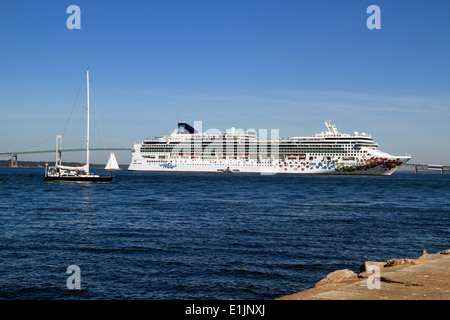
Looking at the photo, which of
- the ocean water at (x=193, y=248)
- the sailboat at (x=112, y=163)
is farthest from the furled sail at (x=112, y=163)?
the ocean water at (x=193, y=248)

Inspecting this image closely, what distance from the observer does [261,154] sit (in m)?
89.2

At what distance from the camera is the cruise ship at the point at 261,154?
81.6m

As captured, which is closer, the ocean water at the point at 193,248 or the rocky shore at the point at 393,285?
the rocky shore at the point at 393,285

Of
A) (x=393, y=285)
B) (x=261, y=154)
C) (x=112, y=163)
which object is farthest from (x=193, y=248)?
(x=112, y=163)

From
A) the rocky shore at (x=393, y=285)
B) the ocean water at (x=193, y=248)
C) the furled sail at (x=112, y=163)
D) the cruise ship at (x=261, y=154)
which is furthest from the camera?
the furled sail at (x=112, y=163)

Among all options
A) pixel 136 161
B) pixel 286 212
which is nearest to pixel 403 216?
pixel 286 212

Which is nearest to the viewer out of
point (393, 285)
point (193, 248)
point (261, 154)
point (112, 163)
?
point (393, 285)

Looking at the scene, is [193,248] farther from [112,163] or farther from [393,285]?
[112,163]

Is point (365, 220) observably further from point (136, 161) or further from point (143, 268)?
point (136, 161)

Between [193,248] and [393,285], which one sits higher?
[393,285]

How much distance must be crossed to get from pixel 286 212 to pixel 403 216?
586cm

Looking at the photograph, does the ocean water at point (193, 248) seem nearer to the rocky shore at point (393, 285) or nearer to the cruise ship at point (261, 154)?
the rocky shore at point (393, 285)
